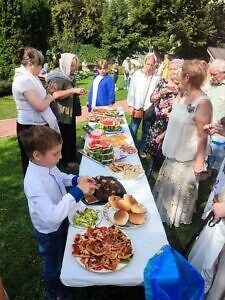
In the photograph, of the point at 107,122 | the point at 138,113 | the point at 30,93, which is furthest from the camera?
the point at 138,113

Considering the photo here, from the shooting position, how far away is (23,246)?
3439mm

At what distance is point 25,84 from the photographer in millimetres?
3396

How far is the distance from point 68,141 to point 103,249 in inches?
129

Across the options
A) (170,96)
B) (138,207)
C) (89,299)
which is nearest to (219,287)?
(138,207)

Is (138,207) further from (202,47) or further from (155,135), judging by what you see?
(202,47)

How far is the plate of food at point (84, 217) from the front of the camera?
91.2 inches

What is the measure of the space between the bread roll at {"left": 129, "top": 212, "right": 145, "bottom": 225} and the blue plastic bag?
636 millimetres

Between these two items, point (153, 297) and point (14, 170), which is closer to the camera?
point (153, 297)

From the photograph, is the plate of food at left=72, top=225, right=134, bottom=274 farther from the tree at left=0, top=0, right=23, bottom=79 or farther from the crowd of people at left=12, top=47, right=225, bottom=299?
the tree at left=0, top=0, right=23, bottom=79

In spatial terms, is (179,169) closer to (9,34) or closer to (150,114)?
(150,114)

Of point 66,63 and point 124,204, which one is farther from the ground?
point 66,63

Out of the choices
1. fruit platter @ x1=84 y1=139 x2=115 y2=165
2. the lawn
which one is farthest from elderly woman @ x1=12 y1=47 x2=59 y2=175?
the lawn

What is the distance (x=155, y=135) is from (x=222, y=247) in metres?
2.66

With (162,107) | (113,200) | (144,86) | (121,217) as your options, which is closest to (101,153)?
(113,200)
